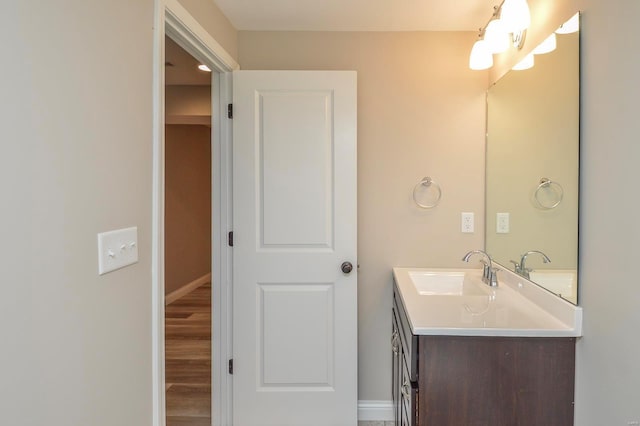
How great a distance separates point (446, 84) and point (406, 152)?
0.46m

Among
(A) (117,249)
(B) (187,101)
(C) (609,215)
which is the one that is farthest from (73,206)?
(B) (187,101)

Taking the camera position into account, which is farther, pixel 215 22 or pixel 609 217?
pixel 215 22

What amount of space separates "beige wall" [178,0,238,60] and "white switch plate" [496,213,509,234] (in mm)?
1759

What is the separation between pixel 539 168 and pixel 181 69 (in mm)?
2905

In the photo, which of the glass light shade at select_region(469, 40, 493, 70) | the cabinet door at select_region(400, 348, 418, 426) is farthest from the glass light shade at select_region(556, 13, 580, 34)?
the cabinet door at select_region(400, 348, 418, 426)

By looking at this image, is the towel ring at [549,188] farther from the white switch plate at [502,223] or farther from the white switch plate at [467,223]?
the white switch plate at [467,223]

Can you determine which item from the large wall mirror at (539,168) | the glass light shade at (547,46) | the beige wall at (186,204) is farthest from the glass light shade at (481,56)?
the beige wall at (186,204)

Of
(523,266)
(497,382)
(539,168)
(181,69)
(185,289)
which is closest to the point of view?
(497,382)

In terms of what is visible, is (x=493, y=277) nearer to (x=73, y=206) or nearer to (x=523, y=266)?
(x=523, y=266)

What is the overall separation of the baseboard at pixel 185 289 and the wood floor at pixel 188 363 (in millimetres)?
100

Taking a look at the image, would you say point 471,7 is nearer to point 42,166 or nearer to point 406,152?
point 406,152

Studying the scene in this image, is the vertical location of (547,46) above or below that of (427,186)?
above

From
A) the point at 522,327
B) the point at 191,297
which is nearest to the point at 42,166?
the point at 522,327

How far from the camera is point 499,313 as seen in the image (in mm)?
1446
